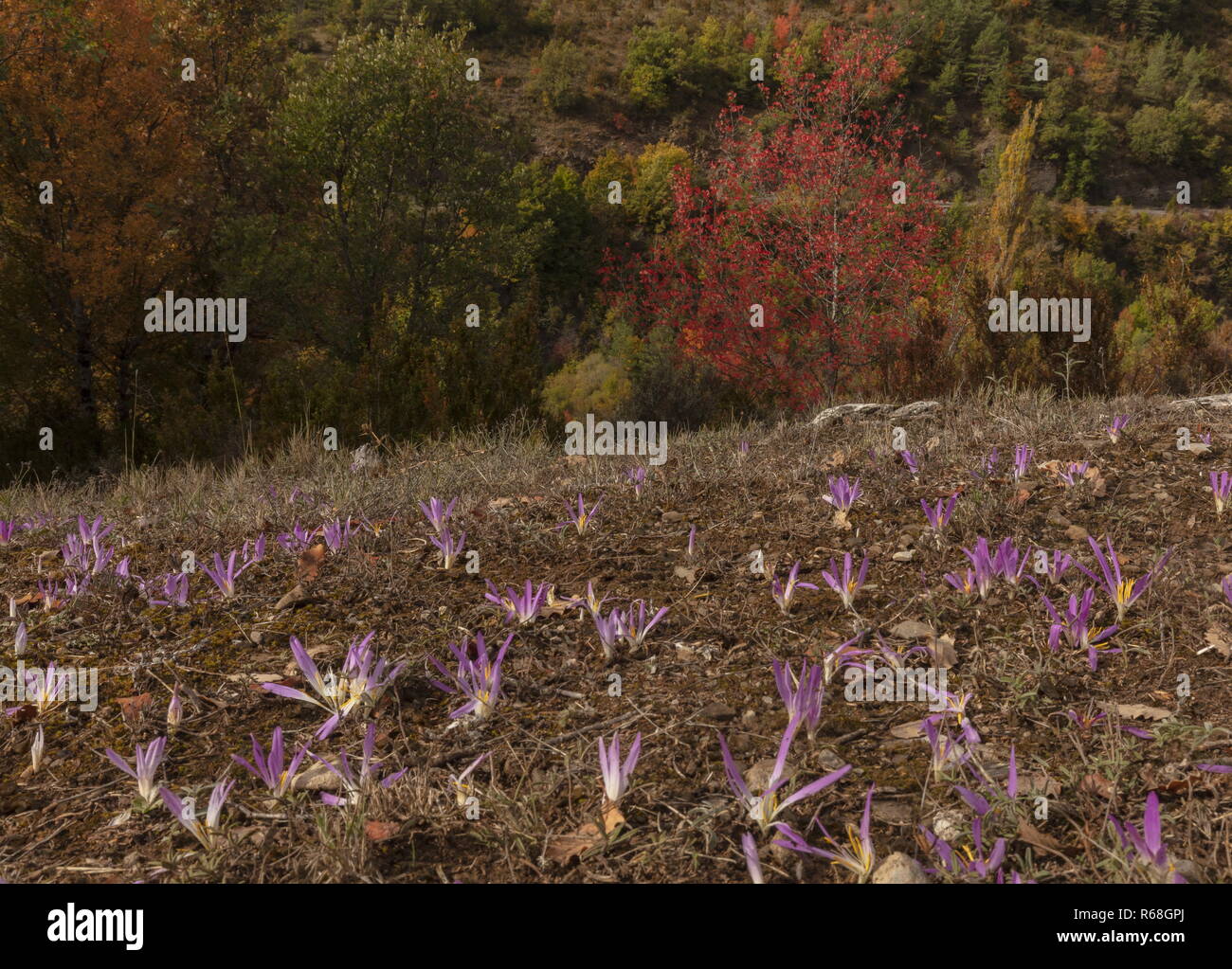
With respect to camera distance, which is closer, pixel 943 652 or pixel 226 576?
pixel 943 652

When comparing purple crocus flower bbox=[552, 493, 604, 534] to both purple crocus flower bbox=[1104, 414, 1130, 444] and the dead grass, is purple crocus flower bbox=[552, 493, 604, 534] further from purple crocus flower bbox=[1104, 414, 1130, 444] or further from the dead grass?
purple crocus flower bbox=[1104, 414, 1130, 444]

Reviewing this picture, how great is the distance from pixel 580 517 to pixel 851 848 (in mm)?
1544

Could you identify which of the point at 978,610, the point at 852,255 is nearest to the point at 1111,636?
the point at 978,610

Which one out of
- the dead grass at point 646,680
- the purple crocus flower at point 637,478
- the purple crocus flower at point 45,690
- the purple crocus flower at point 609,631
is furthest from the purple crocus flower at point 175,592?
the purple crocus flower at point 637,478

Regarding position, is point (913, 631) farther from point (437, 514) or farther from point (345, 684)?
point (437, 514)

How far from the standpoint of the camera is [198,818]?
1.38m

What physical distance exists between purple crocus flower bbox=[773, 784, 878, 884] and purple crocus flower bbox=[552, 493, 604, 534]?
4.83 ft

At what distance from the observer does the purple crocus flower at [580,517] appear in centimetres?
262

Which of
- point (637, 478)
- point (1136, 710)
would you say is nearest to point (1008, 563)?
point (1136, 710)

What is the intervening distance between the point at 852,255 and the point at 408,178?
355 inches

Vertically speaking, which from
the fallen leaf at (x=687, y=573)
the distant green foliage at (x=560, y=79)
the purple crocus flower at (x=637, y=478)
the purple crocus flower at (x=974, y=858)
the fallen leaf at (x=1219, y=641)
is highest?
the distant green foliage at (x=560, y=79)

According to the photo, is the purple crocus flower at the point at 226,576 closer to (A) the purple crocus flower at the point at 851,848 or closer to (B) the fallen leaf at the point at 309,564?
(B) the fallen leaf at the point at 309,564

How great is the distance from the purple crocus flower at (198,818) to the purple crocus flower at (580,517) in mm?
1422

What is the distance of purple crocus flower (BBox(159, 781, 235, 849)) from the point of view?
4.14ft
